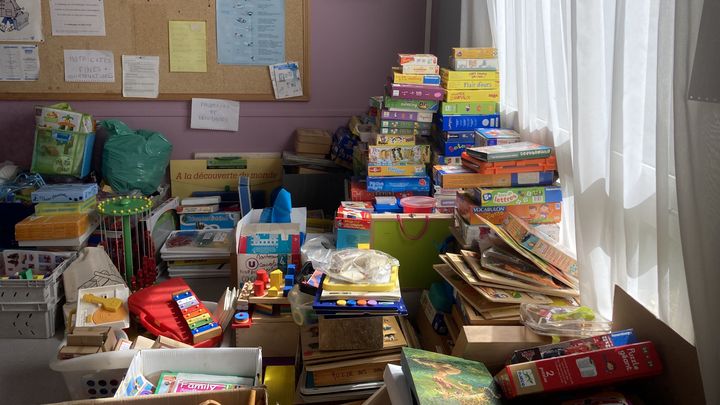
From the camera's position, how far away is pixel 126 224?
9.55ft

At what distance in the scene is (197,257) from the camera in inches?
122

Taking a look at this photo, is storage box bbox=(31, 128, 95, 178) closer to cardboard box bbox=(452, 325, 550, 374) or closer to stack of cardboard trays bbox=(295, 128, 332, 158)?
stack of cardboard trays bbox=(295, 128, 332, 158)

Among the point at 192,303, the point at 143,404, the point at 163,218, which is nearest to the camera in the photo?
the point at 143,404

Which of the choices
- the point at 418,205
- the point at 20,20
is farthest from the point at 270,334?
the point at 20,20

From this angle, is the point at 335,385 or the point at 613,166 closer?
the point at 613,166

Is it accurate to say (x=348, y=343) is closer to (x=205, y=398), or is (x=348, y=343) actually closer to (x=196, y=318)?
(x=205, y=398)

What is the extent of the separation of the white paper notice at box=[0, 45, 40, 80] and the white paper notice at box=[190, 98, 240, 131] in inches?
33.9

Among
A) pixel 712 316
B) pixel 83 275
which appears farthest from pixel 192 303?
pixel 712 316

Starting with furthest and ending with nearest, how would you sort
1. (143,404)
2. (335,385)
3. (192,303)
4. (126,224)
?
(126,224), (192,303), (335,385), (143,404)

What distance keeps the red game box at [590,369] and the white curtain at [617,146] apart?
12cm

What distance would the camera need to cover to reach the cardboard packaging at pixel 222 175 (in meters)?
3.59

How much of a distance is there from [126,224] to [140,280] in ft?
0.87

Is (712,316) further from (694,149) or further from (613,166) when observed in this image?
(613,166)

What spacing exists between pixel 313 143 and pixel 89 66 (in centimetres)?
129
